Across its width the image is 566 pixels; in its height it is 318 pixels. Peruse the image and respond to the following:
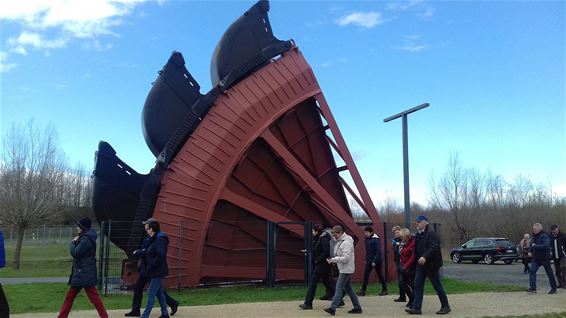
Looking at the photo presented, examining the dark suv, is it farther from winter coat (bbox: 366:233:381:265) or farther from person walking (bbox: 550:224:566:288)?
winter coat (bbox: 366:233:381:265)

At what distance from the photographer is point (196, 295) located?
12.5m

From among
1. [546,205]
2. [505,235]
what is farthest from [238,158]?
[546,205]

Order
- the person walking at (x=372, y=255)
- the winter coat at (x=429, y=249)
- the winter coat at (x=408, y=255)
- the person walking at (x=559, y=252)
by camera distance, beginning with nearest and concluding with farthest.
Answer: the winter coat at (x=429, y=249) < the winter coat at (x=408, y=255) < the person walking at (x=372, y=255) < the person walking at (x=559, y=252)

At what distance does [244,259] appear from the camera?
14.9m

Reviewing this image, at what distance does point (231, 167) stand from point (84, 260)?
242 inches

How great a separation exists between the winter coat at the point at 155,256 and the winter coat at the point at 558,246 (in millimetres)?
11114

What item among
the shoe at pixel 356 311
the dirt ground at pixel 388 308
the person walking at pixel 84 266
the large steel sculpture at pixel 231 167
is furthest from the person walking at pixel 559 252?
the person walking at pixel 84 266

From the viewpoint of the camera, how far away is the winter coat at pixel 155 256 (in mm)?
8500

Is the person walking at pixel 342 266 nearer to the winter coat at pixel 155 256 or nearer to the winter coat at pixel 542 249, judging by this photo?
the winter coat at pixel 155 256

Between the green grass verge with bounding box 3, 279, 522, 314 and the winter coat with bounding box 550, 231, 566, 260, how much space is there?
5.07ft

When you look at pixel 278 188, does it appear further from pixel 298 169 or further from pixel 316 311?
pixel 316 311

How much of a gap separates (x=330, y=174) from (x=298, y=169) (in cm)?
223

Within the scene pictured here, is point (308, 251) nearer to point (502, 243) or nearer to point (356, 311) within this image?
point (356, 311)

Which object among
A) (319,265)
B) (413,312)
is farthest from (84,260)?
(413,312)
